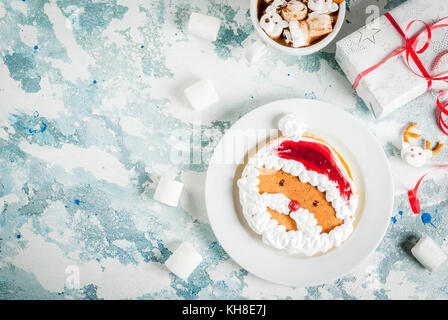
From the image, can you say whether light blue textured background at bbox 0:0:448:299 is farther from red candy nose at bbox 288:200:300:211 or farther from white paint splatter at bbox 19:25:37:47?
red candy nose at bbox 288:200:300:211

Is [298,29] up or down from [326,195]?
up

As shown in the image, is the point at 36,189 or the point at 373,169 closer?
the point at 373,169

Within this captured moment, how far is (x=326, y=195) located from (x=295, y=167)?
0.11m

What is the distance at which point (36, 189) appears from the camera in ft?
3.81

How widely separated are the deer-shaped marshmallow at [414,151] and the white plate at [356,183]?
11 cm

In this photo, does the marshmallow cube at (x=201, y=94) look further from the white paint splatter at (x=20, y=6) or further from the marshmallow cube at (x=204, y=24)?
the white paint splatter at (x=20, y=6)

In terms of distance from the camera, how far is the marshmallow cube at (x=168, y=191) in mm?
1077

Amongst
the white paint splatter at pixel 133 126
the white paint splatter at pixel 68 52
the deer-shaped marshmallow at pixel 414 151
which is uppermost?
the white paint splatter at pixel 68 52

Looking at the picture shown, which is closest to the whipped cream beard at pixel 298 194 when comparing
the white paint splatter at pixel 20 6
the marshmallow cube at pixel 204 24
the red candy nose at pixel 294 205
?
the red candy nose at pixel 294 205

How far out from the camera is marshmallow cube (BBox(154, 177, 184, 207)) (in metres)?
1.08

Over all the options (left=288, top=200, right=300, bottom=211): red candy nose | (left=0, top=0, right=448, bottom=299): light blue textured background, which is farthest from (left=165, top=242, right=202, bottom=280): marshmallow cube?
(left=288, top=200, right=300, bottom=211): red candy nose

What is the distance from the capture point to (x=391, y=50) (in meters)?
1.00
